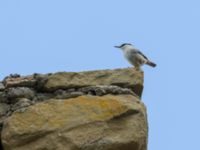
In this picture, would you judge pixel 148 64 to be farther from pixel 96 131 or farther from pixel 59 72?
pixel 96 131

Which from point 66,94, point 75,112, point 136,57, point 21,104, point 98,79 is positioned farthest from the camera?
point 136,57

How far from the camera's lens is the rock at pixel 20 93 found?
6148mm

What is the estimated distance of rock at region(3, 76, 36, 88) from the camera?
6.29 m

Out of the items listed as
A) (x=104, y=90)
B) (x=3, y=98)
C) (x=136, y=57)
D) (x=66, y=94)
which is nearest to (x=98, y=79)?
(x=104, y=90)

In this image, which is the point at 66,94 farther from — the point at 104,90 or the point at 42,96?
the point at 104,90

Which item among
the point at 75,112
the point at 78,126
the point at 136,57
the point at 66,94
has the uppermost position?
the point at 136,57

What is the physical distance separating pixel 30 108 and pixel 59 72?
69 cm

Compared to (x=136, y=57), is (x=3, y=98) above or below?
Answer: below

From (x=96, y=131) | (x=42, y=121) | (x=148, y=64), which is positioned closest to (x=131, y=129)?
(x=96, y=131)

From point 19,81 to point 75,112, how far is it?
82 cm

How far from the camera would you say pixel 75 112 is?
575cm

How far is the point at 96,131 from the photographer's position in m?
5.61

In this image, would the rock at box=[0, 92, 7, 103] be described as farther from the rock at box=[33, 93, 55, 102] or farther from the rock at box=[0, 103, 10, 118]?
the rock at box=[33, 93, 55, 102]

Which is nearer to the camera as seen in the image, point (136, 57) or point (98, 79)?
point (98, 79)
